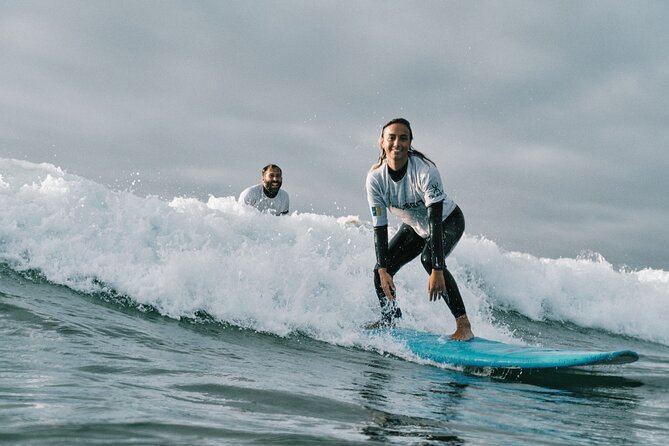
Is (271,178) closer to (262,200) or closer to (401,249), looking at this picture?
(262,200)

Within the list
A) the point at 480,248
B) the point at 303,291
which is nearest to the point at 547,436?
the point at 303,291

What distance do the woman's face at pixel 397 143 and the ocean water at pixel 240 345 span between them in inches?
66.8

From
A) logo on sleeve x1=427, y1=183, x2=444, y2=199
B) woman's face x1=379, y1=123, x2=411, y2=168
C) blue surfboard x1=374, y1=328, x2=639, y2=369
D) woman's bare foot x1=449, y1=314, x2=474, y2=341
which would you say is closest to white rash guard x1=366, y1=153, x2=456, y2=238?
logo on sleeve x1=427, y1=183, x2=444, y2=199

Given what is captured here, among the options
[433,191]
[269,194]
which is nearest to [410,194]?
[433,191]

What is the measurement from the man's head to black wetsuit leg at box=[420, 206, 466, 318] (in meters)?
4.24

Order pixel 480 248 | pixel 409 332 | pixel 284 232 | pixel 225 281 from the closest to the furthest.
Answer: pixel 409 332, pixel 225 281, pixel 284 232, pixel 480 248

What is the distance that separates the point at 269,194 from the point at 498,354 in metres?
5.53

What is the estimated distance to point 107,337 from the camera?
14.0ft

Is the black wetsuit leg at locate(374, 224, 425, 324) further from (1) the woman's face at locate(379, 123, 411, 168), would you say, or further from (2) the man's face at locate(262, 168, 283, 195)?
(2) the man's face at locate(262, 168, 283, 195)

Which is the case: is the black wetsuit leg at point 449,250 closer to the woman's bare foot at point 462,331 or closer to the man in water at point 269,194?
the woman's bare foot at point 462,331

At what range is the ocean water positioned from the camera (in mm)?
2225

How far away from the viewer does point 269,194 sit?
31.1 feet

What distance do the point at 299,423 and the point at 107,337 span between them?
2.52 meters

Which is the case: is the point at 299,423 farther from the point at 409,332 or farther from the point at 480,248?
the point at 480,248
